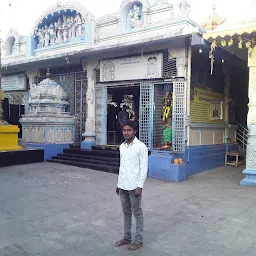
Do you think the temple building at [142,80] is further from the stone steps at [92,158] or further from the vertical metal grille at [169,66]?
the stone steps at [92,158]

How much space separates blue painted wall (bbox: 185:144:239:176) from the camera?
8.79 m

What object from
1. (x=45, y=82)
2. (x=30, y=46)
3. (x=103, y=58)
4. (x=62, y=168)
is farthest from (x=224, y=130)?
(x=30, y=46)

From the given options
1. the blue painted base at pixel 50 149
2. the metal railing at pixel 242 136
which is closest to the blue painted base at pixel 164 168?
the blue painted base at pixel 50 149

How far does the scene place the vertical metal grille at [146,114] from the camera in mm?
8766

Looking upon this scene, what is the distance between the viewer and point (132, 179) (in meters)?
3.61

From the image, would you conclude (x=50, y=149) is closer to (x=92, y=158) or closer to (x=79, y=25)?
(x=92, y=158)

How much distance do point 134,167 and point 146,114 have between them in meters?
5.43

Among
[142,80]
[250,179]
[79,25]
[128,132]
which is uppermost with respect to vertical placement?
[79,25]

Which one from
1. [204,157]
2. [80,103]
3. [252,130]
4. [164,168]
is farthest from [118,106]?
[252,130]

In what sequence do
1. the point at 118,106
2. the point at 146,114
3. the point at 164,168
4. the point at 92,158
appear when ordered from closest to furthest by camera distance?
1. the point at 164,168
2. the point at 146,114
3. the point at 92,158
4. the point at 118,106

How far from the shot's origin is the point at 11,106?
13.8m

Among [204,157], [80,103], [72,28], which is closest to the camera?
[204,157]

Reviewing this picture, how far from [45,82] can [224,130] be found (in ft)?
22.7

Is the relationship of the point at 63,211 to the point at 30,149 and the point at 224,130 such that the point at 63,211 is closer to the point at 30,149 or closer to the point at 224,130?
the point at 30,149
